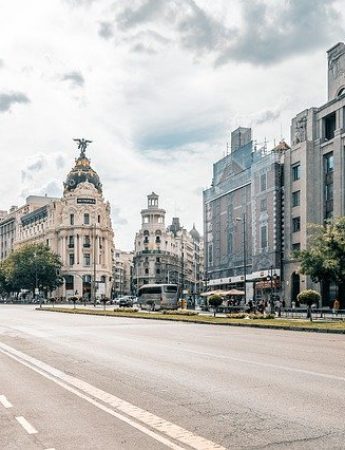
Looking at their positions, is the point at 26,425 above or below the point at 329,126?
below

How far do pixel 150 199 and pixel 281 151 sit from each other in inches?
3628

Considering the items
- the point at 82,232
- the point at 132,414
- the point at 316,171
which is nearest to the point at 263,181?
the point at 316,171

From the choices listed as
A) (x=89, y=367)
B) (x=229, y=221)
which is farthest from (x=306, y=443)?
(x=229, y=221)

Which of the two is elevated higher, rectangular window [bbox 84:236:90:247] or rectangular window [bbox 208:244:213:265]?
Result: rectangular window [bbox 84:236:90:247]

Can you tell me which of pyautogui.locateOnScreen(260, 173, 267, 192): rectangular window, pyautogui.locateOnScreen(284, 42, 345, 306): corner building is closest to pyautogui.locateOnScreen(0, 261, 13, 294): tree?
pyautogui.locateOnScreen(260, 173, 267, 192): rectangular window

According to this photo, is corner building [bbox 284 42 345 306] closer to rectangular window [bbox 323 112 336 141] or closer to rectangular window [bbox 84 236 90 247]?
rectangular window [bbox 323 112 336 141]

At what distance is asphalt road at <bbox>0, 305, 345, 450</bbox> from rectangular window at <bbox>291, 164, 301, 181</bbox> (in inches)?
1998

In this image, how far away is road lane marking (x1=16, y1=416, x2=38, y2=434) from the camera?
305 inches

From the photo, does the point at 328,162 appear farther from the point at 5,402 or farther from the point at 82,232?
the point at 82,232

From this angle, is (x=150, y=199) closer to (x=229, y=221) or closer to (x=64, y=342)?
(x=229, y=221)

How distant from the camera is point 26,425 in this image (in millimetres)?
8117

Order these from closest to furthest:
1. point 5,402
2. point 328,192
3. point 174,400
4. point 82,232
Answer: point 174,400
point 5,402
point 328,192
point 82,232

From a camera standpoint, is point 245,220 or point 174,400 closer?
point 174,400

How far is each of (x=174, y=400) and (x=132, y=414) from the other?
1.20 metres
